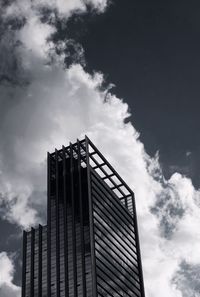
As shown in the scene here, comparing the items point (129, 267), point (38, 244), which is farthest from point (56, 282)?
point (129, 267)

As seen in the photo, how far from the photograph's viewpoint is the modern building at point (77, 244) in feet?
554

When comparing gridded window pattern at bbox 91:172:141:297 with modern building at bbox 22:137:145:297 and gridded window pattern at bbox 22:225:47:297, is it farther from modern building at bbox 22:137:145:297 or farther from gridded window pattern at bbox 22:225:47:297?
gridded window pattern at bbox 22:225:47:297

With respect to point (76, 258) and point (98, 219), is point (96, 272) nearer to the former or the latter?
point (76, 258)

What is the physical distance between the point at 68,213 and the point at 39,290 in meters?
26.2

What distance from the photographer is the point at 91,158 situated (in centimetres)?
19900

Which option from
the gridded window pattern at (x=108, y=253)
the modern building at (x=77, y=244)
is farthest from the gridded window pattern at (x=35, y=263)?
the gridded window pattern at (x=108, y=253)

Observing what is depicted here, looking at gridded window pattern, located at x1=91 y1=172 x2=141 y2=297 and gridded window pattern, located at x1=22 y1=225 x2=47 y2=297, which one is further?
gridded window pattern, located at x1=22 y1=225 x2=47 y2=297

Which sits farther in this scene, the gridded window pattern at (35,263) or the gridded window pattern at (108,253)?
the gridded window pattern at (35,263)

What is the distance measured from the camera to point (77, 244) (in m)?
175

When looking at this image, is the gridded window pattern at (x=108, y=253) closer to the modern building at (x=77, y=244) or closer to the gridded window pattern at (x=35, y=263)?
the modern building at (x=77, y=244)

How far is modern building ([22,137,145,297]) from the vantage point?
168750 millimetres

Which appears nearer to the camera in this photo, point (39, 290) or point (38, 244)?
point (39, 290)

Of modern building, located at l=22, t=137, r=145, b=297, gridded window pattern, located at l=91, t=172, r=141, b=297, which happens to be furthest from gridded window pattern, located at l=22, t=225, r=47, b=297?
gridded window pattern, located at l=91, t=172, r=141, b=297

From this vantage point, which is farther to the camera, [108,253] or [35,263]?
[35,263]
